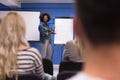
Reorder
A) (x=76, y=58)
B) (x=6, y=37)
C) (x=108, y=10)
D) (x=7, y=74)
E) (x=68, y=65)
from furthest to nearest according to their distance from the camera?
1. (x=76, y=58)
2. (x=68, y=65)
3. (x=6, y=37)
4. (x=7, y=74)
5. (x=108, y=10)

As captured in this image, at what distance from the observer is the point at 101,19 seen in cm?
50

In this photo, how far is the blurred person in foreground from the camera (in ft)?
1.62

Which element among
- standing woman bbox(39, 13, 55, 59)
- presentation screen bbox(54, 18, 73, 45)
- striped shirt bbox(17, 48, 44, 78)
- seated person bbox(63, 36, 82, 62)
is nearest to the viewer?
striped shirt bbox(17, 48, 44, 78)

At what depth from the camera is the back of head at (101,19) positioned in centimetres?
49

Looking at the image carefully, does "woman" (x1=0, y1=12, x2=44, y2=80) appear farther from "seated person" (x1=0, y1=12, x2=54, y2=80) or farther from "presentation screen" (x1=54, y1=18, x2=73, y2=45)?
"presentation screen" (x1=54, y1=18, x2=73, y2=45)

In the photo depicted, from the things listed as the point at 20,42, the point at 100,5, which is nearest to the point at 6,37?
the point at 20,42

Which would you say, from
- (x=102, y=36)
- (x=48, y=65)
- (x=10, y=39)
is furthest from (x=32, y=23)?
(x=102, y=36)

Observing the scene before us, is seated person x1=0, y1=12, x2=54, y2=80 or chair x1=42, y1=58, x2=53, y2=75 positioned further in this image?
chair x1=42, y1=58, x2=53, y2=75

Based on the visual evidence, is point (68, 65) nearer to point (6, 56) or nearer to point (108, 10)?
point (6, 56)

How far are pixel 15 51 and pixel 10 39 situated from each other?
0.43ft

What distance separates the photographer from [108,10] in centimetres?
49

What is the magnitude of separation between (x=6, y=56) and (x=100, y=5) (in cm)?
202

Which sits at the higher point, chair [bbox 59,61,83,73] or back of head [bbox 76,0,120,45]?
back of head [bbox 76,0,120,45]

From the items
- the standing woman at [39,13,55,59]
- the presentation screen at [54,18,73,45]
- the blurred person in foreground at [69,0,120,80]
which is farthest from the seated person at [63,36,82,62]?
the presentation screen at [54,18,73,45]
